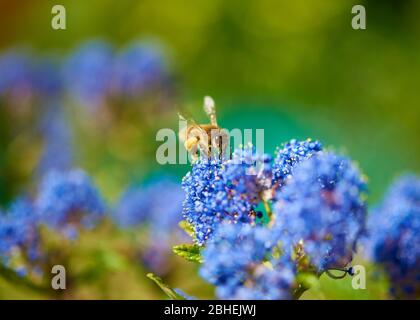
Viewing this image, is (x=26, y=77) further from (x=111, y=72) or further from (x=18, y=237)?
(x=18, y=237)

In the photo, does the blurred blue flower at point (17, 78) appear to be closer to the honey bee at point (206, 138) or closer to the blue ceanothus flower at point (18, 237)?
the blue ceanothus flower at point (18, 237)

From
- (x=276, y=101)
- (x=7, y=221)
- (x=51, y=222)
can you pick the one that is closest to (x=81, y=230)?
(x=51, y=222)

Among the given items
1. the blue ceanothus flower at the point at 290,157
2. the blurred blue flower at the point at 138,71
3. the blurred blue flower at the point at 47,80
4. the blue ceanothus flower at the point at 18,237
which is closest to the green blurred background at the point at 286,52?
the blurred blue flower at the point at 138,71

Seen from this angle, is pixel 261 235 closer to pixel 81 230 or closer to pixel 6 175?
pixel 81 230

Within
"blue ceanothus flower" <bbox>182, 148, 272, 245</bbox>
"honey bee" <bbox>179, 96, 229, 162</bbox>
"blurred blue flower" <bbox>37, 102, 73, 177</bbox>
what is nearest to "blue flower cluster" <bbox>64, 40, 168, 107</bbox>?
"blurred blue flower" <bbox>37, 102, 73, 177</bbox>

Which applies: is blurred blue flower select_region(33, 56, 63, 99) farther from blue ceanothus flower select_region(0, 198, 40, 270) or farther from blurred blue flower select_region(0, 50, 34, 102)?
blue ceanothus flower select_region(0, 198, 40, 270)

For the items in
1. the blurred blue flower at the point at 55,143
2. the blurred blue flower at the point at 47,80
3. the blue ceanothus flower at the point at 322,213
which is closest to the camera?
the blue ceanothus flower at the point at 322,213

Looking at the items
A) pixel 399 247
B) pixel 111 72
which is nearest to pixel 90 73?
pixel 111 72

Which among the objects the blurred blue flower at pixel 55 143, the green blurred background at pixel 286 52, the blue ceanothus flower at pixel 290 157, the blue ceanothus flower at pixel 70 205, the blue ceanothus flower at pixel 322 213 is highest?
the green blurred background at pixel 286 52
